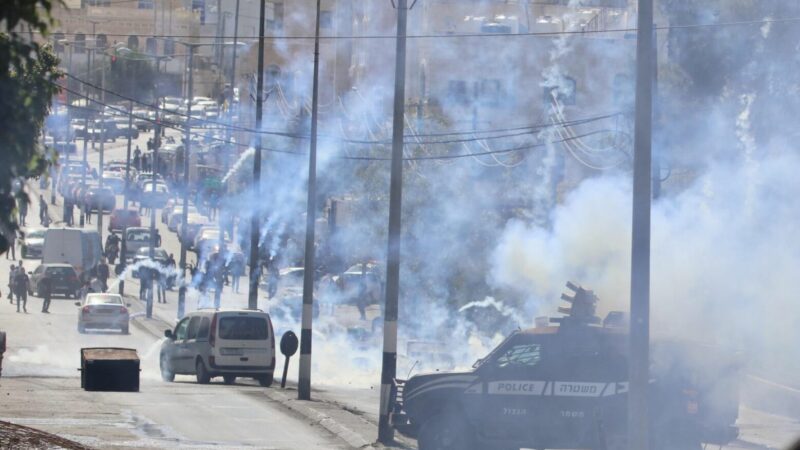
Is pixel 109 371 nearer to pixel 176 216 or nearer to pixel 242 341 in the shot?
pixel 242 341

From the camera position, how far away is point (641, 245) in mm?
12789

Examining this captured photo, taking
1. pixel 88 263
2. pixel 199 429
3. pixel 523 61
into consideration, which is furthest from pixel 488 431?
pixel 88 263

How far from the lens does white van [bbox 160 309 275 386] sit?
28.4 metres

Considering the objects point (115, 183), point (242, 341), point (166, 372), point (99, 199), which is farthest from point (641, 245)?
point (115, 183)

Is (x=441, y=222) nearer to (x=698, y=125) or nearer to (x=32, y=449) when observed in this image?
(x=698, y=125)

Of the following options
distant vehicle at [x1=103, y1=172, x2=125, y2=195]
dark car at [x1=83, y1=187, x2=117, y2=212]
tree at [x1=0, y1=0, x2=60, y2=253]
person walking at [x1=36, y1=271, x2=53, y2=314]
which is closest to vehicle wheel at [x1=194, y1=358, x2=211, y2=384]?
tree at [x1=0, y1=0, x2=60, y2=253]

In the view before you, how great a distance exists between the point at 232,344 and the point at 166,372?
2.58m

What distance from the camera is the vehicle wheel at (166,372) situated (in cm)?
3022

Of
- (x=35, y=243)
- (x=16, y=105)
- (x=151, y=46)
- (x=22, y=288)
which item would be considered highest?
(x=151, y=46)

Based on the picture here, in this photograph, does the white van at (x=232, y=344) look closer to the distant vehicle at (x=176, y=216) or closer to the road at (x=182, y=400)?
the road at (x=182, y=400)

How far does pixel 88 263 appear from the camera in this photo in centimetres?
5525

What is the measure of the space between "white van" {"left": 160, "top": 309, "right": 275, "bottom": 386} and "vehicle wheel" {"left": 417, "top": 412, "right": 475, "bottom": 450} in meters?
11.6

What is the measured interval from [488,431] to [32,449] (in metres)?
6.10

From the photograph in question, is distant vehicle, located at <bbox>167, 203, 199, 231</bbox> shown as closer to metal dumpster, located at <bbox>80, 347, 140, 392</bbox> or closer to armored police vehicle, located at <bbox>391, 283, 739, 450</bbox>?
metal dumpster, located at <bbox>80, 347, 140, 392</bbox>
